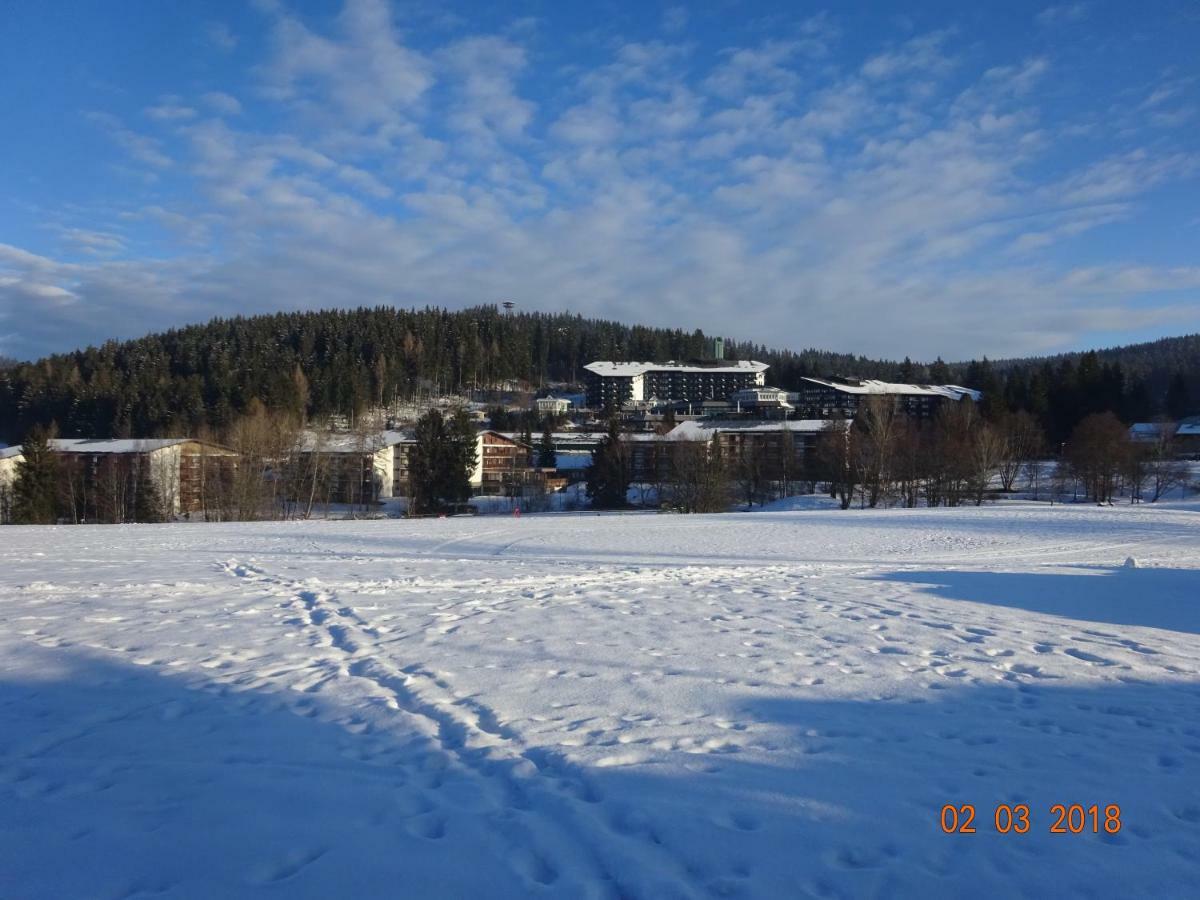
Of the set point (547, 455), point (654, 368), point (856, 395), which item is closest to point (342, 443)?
point (547, 455)

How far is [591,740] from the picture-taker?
5.76 meters

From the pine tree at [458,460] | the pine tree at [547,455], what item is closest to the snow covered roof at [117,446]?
the pine tree at [458,460]

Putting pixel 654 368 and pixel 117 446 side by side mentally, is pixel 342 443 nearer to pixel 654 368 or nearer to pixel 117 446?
pixel 117 446

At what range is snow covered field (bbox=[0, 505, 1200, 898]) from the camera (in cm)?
405

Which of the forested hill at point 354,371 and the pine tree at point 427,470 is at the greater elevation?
the forested hill at point 354,371

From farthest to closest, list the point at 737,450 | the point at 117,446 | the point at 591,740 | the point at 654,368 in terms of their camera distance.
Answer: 1. the point at 654,368
2. the point at 737,450
3. the point at 117,446
4. the point at 591,740

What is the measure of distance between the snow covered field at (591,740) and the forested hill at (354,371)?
273 ft

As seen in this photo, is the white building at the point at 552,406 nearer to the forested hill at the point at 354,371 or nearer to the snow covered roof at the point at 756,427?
the forested hill at the point at 354,371

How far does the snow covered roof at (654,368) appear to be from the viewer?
467ft

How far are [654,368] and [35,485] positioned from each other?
110292 mm

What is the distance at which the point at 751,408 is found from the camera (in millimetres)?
121688

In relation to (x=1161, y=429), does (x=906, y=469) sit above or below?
below

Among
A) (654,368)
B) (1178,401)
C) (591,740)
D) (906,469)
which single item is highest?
(654,368)

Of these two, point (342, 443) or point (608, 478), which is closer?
point (608, 478)
